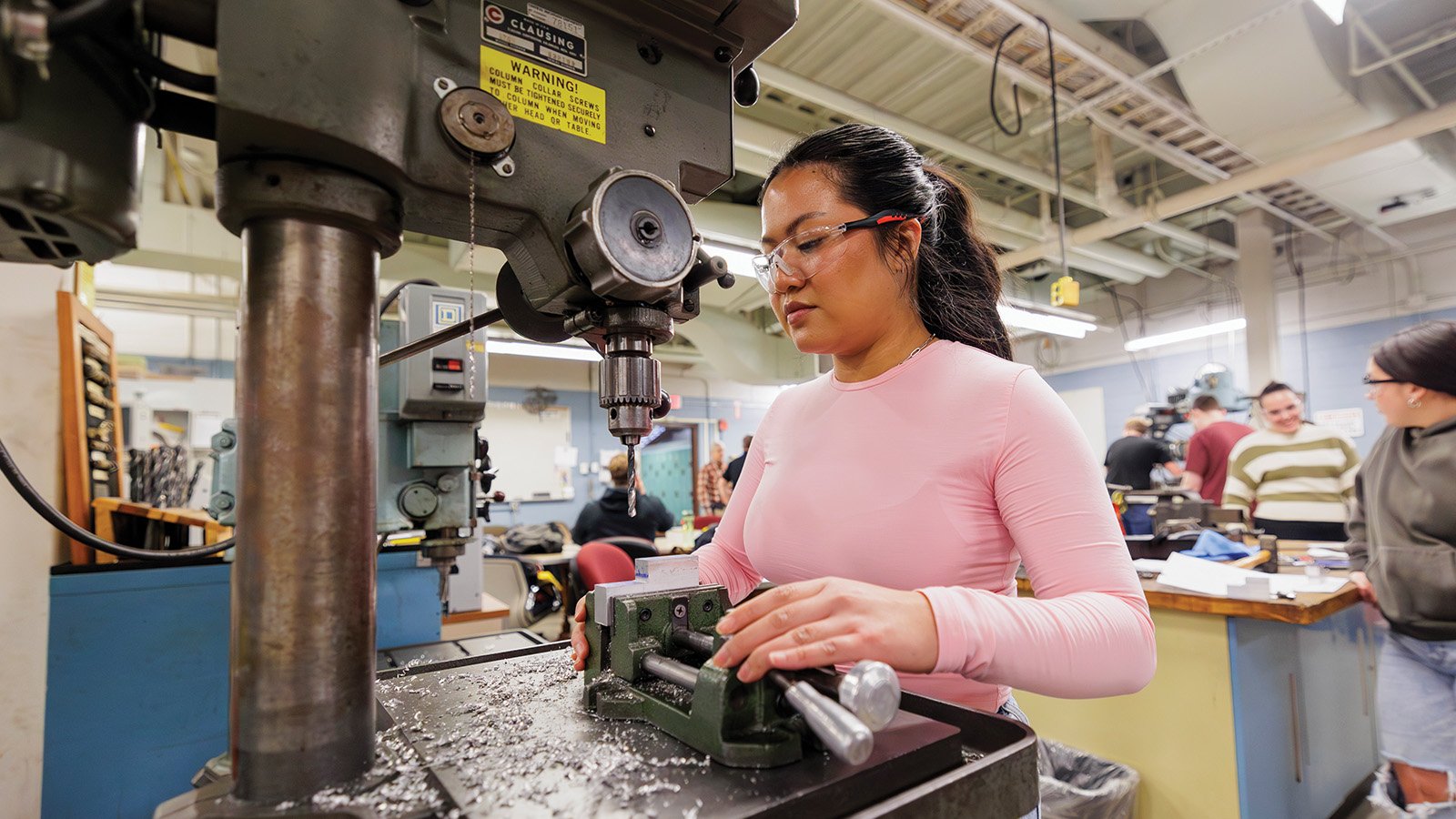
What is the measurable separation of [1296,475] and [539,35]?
13.3ft

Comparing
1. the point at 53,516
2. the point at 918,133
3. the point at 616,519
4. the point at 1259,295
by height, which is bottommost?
the point at 616,519

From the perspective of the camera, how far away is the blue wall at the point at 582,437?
25.4ft

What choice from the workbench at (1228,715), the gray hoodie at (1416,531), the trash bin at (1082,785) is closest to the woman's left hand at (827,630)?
the trash bin at (1082,785)

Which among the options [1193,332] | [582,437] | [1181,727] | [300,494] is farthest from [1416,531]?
[582,437]

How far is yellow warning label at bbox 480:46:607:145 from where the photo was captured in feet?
1.99

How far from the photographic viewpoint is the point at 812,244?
0.94 metres

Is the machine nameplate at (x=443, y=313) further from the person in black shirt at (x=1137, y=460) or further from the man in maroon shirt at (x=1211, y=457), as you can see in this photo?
the person in black shirt at (x=1137, y=460)

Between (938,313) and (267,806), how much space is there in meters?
0.92

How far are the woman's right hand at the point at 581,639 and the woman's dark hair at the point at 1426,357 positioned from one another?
2.51 m

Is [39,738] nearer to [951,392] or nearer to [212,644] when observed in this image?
[212,644]

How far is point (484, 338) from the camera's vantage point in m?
1.77

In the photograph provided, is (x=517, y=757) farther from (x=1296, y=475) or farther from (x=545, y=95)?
(x=1296, y=475)

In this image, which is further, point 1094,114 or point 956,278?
point 1094,114

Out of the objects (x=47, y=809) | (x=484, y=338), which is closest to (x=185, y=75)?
(x=484, y=338)
